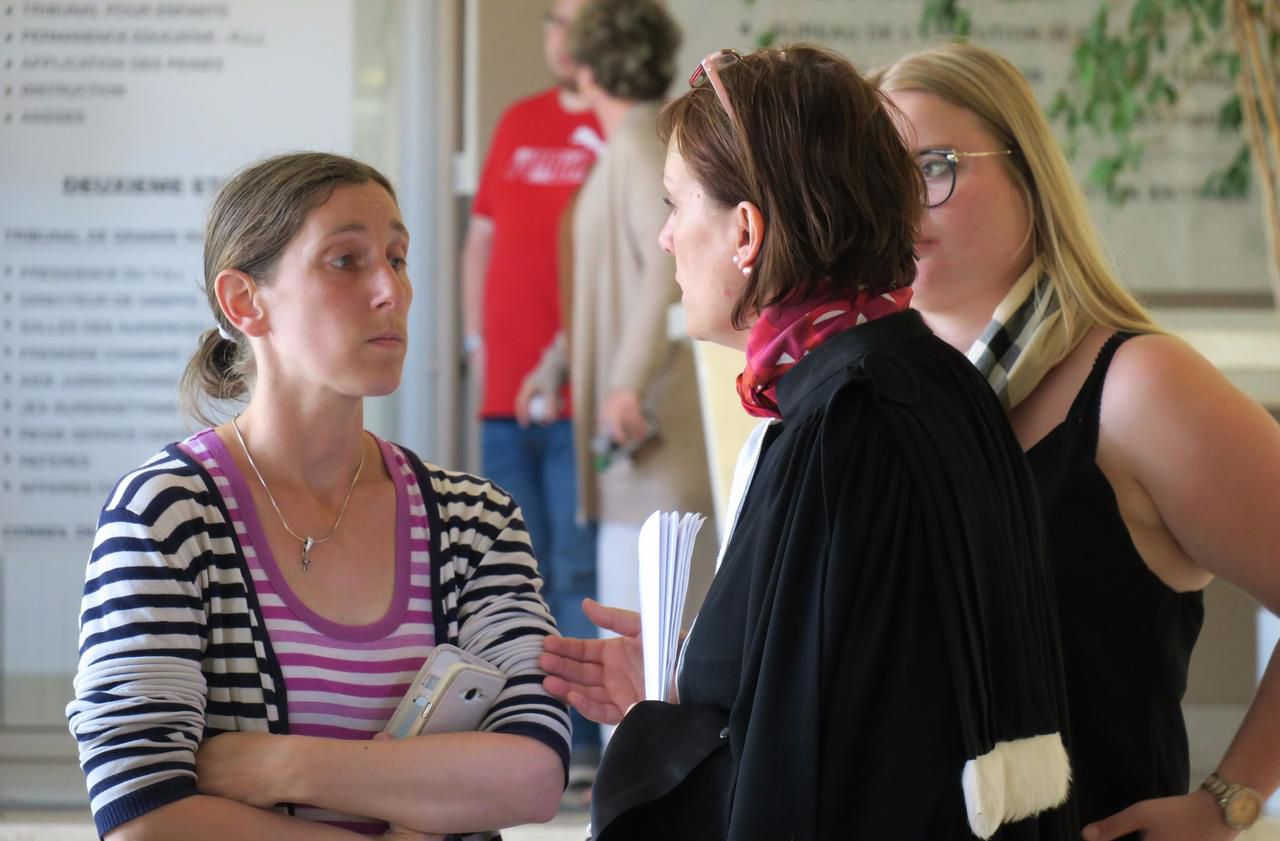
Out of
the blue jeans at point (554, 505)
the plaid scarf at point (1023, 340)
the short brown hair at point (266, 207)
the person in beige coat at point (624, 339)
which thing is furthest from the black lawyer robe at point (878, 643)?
the blue jeans at point (554, 505)

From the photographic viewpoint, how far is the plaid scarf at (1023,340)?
4.96ft

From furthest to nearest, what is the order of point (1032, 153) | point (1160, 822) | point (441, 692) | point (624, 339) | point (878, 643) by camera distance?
1. point (624, 339)
2. point (1032, 153)
3. point (441, 692)
4. point (1160, 822)
5. point (878, 643)

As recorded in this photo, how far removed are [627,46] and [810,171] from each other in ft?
10.6

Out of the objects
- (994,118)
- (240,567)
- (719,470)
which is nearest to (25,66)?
(719,470)

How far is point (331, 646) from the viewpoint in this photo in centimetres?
153

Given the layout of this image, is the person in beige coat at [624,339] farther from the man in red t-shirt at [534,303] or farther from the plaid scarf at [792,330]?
the plaid scarf at [792,330]

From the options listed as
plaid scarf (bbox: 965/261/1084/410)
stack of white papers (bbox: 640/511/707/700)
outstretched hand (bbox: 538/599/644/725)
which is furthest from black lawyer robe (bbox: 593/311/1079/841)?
outstretched hand (bbox: 538/599/644/725)

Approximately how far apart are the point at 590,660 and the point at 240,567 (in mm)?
461

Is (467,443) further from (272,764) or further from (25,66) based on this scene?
(272,764)

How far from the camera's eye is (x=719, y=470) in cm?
308

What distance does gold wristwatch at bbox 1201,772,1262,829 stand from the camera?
1.43 meters

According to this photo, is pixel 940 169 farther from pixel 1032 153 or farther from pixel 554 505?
pixel 554 505

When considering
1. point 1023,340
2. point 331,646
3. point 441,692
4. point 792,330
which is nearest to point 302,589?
point 331,646

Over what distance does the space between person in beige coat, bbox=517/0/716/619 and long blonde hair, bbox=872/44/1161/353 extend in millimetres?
2545
